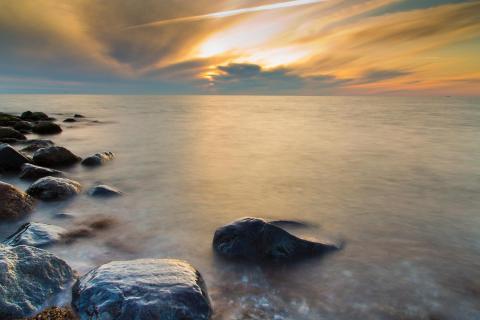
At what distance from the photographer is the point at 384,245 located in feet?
17.5

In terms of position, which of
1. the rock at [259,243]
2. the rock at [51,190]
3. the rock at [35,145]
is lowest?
the rock at [35,145]

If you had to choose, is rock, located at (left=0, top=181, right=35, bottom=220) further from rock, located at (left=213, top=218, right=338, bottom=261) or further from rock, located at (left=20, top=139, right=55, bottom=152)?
rock, located at (left=20, top=139, right=55, bottom=152)

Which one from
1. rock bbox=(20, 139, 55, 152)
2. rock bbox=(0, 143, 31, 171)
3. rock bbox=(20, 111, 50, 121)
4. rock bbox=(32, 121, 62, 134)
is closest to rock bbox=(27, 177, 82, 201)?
rock bbox=(0, 143, 31, 171)

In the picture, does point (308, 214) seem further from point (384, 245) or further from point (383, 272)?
point (383, 272)

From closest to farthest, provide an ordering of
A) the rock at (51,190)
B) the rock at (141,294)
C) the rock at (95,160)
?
1. the rock at (141,294)
2. the rock at (51,190)
3. the rock at (95,160)

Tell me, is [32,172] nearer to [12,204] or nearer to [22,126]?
[12,204]

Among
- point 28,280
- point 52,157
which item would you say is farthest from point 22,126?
point 28,280

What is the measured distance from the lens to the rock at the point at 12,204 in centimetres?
603

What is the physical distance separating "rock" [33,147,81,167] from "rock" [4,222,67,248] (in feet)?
20.1

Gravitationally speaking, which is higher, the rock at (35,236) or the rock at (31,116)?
the rock at (35,236)

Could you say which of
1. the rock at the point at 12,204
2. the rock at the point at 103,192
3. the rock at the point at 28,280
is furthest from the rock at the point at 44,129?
the rock at the point at 28,280

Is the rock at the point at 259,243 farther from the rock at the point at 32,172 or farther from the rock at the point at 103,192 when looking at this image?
the rock at the point at 32,172

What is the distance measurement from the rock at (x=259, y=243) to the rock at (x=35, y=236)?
2556mm

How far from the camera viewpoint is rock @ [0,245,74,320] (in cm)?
312
